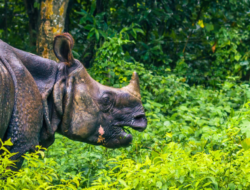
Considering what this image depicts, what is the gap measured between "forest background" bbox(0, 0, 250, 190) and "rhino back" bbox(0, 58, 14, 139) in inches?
11.4

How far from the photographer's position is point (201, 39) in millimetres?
7414

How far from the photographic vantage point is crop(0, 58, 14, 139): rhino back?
2.18m

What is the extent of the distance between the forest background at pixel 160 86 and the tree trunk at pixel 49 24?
0.4 inches

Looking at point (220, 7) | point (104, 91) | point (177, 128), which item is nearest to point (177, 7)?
point (220, 7)

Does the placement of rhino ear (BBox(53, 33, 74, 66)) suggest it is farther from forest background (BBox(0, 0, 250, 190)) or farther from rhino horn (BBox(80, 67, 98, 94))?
forest background (BBox(0, 0, 250, 190))

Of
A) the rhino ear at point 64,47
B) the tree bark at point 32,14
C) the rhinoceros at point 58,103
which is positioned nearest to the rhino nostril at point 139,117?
the rhinoceros at point 58,103

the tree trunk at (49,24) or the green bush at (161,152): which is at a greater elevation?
the tree trunk at (49,24)

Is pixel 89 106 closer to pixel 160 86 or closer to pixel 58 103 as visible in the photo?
pixel 58 103

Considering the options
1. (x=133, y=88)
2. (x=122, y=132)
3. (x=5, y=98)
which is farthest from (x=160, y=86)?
(x=5, y=98)

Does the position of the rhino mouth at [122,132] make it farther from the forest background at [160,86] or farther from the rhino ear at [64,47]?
the rhino ear at [64,47]

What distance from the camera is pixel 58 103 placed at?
2.52 m

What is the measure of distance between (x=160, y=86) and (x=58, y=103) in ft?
8.72

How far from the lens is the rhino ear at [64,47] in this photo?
8.94 ft

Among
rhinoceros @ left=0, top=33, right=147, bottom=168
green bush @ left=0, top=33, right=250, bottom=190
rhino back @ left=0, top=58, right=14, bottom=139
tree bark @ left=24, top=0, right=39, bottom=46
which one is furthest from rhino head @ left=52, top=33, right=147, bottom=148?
tree bark @ left=24, top=0, right=39, bottom=46
